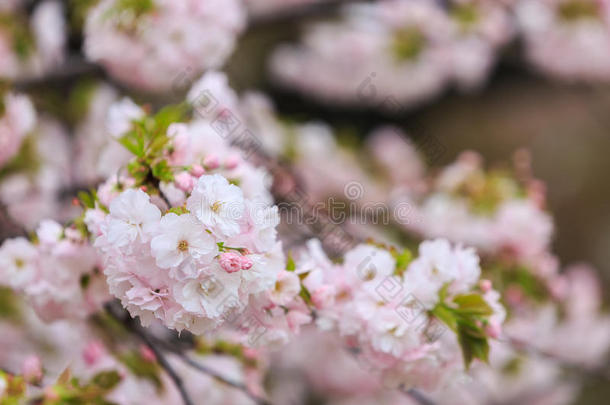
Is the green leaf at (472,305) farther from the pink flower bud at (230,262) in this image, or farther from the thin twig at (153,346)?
the thin twig at (153,346)

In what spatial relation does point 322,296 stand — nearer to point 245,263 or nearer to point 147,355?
point 245,263

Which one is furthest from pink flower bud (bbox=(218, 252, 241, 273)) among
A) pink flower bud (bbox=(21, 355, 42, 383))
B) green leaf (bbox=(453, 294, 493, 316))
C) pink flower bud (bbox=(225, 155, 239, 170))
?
pink flower bud (bbox=(21, 355, 42, 383))

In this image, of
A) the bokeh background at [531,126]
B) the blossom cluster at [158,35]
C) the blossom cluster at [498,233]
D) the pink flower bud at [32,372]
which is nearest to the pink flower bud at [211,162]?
the pink flower bud at [32,372]

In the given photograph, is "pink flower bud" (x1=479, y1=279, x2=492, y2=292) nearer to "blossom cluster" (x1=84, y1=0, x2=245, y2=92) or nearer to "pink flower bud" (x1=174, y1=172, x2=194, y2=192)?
"pink flower bud" (x1=174, y1=172, x2=194, y2=192)

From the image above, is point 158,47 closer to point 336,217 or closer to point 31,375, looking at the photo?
point 336,217

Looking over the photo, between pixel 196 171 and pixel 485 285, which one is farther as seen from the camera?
pixel 485 285

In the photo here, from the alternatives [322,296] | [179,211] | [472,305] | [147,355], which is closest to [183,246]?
[179,211]
